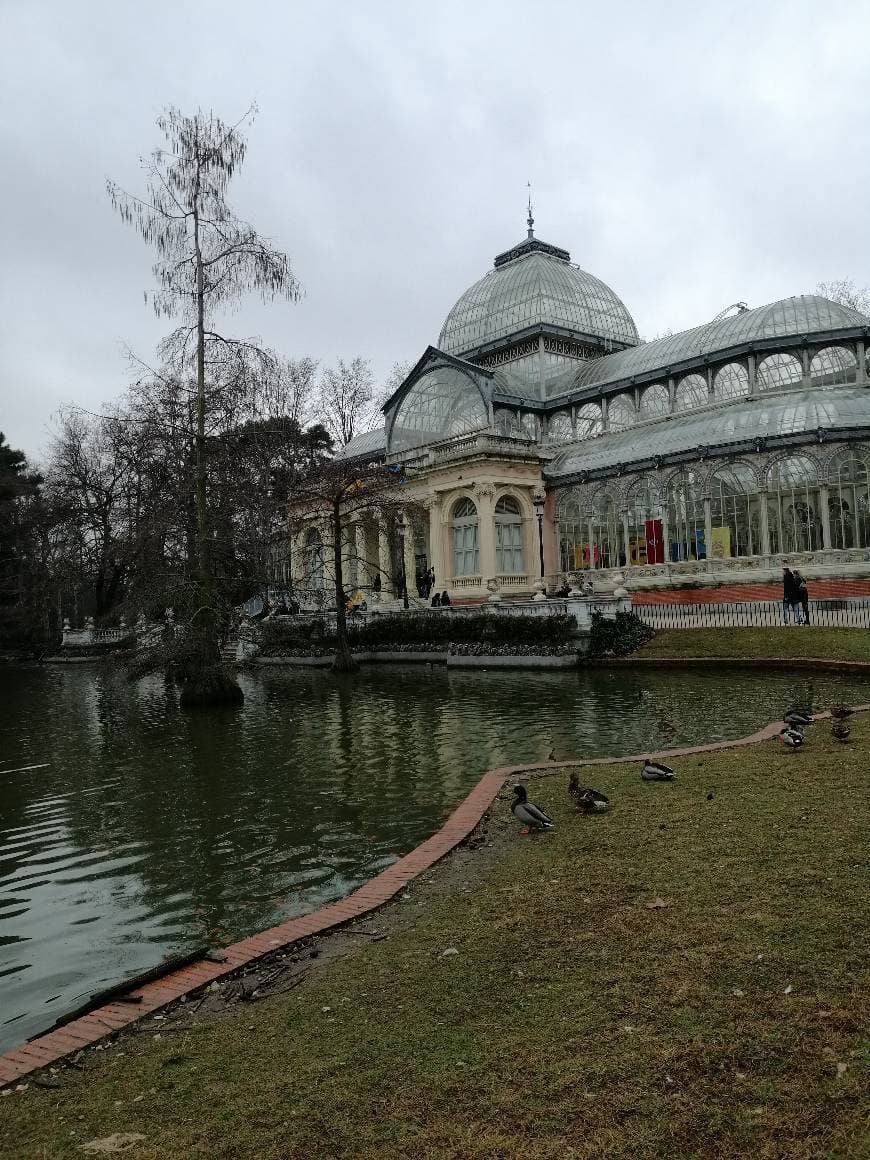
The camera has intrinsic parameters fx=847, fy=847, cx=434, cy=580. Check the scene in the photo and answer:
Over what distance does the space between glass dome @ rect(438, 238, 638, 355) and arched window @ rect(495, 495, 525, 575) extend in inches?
454

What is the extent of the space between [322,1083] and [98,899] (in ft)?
14.3

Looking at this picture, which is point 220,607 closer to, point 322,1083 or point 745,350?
point 322,1083

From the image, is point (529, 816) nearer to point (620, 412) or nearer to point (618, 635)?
point (618, 635)

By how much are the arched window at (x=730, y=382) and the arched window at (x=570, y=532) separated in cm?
785

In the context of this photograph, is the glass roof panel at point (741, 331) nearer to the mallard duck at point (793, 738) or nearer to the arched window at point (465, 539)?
the arched window at point (465, 539)

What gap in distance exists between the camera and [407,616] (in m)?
32.4

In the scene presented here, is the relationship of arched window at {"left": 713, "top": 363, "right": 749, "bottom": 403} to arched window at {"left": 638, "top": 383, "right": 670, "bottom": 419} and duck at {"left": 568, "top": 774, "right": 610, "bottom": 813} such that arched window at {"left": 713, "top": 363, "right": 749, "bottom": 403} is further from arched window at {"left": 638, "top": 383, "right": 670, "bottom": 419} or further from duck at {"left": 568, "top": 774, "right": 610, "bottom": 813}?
duck at {"left": 568, "top": 774, "right": 610, "bottom": 813}

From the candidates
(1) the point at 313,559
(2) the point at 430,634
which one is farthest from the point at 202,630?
(1) the point at 313,559

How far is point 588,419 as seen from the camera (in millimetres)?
44281

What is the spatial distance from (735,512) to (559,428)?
45.0ft

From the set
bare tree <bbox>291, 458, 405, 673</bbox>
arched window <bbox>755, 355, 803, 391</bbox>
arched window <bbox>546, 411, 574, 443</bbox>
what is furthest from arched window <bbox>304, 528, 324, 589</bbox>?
arched window <bbox>755, 355, 803, 391</bbox>

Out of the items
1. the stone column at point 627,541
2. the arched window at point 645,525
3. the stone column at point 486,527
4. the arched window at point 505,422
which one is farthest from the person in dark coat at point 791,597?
the arched window at point 505,422

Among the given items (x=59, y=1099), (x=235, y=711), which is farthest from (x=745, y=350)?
(x=59, y=1099)

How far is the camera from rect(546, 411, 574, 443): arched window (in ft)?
147
